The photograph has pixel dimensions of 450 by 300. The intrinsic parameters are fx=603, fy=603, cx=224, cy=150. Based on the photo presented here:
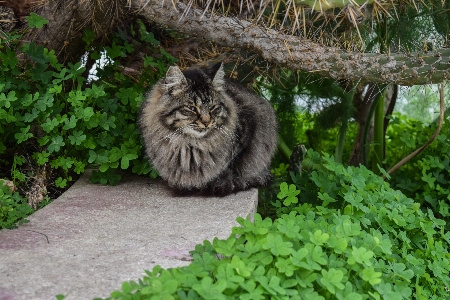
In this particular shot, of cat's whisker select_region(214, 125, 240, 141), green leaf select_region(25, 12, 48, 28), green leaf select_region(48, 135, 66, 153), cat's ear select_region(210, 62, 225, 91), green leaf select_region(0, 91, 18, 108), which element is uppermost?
green leaf select_region(25, 12, 48, 28)

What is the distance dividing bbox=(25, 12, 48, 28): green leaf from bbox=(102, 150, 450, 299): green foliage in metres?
2.14

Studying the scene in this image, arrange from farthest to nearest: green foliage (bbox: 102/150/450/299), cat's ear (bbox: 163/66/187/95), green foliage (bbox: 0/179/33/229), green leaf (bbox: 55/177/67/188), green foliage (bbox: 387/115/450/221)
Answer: green foliage (bbox: 387/115/450/221), green leaf (bbox: 55/177/67/188), cat's ear (bbox: 163/66/187/95), green foliage (bbox: 0/179/33/229), green foliage (bbox: 102/150/450/299)

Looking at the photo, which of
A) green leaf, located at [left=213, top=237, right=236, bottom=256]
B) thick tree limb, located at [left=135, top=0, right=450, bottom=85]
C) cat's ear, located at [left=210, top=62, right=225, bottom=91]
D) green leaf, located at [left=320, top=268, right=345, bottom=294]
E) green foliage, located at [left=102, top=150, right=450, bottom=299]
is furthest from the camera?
cat's ear, located at [left=210, top=62, right=225, bottom=91]

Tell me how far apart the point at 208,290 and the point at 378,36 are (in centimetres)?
334

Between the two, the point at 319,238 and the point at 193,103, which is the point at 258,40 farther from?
the point at 319,238

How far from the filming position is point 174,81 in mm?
4094

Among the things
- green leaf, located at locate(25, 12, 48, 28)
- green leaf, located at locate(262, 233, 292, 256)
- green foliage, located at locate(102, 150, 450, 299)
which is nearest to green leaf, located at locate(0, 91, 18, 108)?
green leaf, located at locate(25, 12, 48, 28)

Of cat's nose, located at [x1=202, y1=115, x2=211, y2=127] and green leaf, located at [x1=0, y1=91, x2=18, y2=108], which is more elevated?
cat's nose, located at [x1=202, y1=115, x2=211, y2=127]

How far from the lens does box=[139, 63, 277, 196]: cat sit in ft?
13.5

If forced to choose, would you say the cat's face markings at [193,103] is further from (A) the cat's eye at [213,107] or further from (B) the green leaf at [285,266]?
(B) the green leaf at [285,266]

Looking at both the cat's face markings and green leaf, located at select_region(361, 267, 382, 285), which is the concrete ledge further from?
green leaf, located at select_region(361, 267, 382, 285)

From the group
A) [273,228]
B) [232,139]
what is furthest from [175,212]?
[273,228]

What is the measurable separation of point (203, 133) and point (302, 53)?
855 mm

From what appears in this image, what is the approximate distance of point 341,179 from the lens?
4.34m
